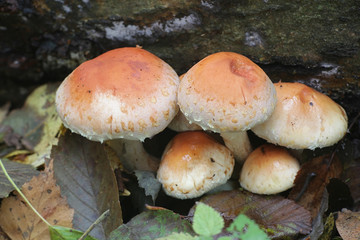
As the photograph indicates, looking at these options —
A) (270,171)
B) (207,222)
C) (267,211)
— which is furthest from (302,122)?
(207,222)

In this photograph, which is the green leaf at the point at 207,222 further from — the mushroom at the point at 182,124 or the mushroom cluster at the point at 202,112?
the mushroom at the point at 182,124

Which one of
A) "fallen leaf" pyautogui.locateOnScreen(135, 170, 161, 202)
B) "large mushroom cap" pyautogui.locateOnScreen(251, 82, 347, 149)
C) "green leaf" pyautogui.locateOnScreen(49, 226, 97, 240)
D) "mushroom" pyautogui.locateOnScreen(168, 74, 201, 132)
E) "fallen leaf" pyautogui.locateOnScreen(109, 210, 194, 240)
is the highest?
"large mushroom cap" pyautogui.locateOnScreen(251, 82, 347, 149)

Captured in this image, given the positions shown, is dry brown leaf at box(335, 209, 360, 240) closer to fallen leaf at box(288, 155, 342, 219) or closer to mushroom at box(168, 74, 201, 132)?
fallen leaf at box(288, 155, 342, 219)

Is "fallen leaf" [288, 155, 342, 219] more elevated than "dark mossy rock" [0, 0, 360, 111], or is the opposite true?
"dark mossy rock" [0, 0, 360, 111]

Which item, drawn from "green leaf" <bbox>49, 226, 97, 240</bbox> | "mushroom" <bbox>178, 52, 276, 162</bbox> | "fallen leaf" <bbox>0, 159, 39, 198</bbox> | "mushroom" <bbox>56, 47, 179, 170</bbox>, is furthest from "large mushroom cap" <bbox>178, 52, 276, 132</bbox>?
"fallen leaf" <bbox>0, 159, 39, 198</bbox>

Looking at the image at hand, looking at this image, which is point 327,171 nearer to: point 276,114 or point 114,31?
point 276,114

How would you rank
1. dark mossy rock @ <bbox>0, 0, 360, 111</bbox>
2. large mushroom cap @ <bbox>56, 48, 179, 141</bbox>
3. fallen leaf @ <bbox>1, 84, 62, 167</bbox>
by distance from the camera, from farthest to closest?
fallen leaf @ <bbox>1, 84, 62, 167</bbox> → dark mossy rock @ <bbox>0, 0, 360, 111</bbox> → large mushroom cap @ <bbox>56, 48, 179, 141</bbox>
